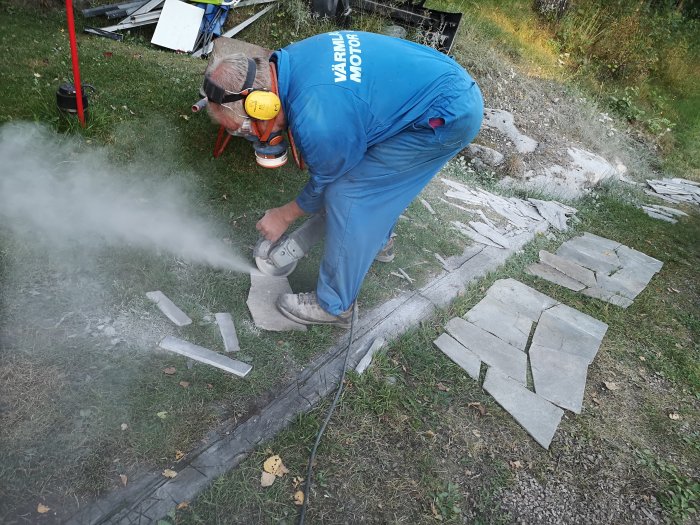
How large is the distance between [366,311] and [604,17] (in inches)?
455

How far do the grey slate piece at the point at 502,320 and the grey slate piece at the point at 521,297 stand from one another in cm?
7

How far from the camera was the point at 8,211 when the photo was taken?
3430 mm

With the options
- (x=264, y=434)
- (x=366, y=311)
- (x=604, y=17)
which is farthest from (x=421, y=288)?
(x=604, y=17)

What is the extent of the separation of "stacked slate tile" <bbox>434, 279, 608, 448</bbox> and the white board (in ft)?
18.5

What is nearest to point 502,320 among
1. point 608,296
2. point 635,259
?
point 608,296

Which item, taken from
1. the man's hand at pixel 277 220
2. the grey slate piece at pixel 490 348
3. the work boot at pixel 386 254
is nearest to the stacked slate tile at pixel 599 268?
the grey slate piece at pixel 490 348

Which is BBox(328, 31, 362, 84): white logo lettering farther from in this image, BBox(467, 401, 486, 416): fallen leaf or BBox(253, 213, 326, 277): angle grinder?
BBox(467, 401, 486, 416): fallen leaf

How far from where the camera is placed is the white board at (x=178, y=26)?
6836 millimetres

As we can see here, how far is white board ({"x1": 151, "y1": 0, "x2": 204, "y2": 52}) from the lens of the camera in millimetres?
6836

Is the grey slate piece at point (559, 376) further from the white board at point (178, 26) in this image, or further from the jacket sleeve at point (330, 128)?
the white board at point (178, 26)

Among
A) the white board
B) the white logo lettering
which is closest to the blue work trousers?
the white logo lettering

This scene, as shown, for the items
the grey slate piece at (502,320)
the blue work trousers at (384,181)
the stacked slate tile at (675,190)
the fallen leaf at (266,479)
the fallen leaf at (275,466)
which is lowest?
the stacked slate tile at (675,190)

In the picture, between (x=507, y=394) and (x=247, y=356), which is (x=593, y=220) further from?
(x=247, y=356)

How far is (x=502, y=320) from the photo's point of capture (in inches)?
158
